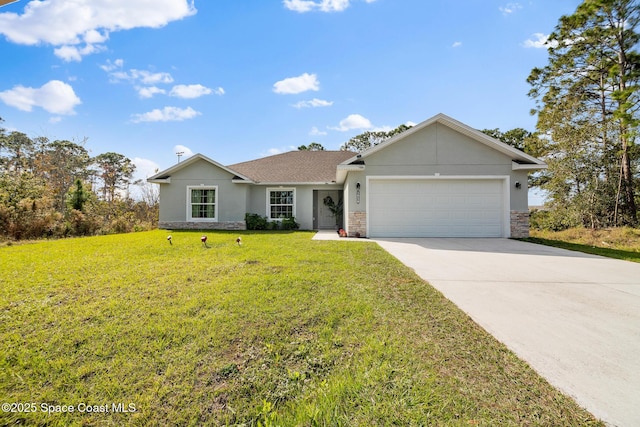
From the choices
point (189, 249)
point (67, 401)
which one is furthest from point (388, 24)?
point (67, 401)

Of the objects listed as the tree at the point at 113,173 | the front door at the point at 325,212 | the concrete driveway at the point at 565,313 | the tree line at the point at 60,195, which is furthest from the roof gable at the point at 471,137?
the tree at the point at 113,173

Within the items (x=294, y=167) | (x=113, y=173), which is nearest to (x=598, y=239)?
(x=294, y=167)

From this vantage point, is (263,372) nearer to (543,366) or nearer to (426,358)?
(426,358)

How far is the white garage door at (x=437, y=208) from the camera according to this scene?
10.9 m

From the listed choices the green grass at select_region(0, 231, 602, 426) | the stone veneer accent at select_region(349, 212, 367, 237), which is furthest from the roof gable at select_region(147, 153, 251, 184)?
the green grass at select_region(0, 231, 602, 426)

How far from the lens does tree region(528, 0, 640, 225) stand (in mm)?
13852

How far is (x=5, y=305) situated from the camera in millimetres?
3613

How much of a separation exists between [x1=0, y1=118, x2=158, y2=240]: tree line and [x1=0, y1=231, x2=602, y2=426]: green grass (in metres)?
11.3

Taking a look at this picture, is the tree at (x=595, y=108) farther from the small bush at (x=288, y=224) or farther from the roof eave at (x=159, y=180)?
the roof eave at (x=159, y=180)

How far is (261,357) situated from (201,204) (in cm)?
1358

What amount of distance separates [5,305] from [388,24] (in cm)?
1192

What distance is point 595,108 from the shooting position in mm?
15500

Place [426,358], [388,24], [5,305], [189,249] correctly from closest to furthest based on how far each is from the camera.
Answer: [426,358], [5,305], [189,249], [388,24]

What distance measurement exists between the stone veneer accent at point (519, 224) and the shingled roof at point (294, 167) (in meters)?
8.58
